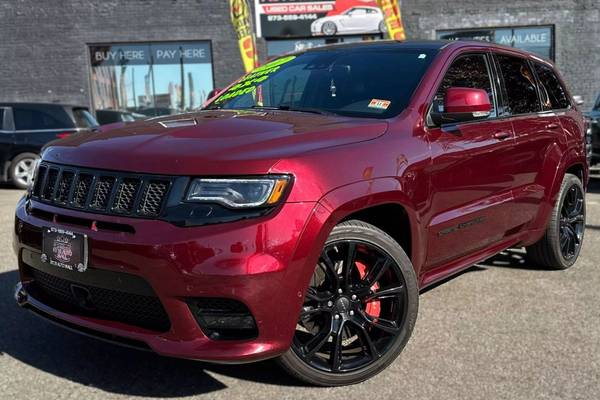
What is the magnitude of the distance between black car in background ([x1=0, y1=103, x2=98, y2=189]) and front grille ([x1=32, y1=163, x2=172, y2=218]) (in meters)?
8.48

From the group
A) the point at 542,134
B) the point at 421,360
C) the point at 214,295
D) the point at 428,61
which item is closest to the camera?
the point at 214,295

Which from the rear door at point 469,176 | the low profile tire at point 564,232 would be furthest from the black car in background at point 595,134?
the rear door at point 469,176

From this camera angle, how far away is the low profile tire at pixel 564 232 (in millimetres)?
4766

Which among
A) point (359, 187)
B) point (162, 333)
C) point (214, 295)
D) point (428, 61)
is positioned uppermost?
point (428, 61)

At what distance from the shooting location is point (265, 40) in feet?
55.3

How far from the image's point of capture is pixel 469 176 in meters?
3.51

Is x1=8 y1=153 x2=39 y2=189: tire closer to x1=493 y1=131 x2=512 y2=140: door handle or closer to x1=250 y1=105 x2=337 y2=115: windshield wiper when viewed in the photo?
x1=250 y1=105 x2=337 y2=115: windshield wiper

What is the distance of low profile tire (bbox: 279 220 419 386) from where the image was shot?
279 cm

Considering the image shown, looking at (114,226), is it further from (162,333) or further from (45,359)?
(45,359)

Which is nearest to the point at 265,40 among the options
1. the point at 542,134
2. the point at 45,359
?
the point at 542,134

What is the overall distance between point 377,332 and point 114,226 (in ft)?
4.65

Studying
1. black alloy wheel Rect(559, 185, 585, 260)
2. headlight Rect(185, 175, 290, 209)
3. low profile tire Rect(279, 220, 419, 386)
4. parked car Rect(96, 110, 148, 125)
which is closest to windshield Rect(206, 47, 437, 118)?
low profile tire Rect(279, 220, 419, 386)

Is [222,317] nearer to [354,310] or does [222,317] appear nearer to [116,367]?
[354,310]

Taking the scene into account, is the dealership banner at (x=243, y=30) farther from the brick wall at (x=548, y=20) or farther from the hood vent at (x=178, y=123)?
the hood vent at (x=178, y=123)
